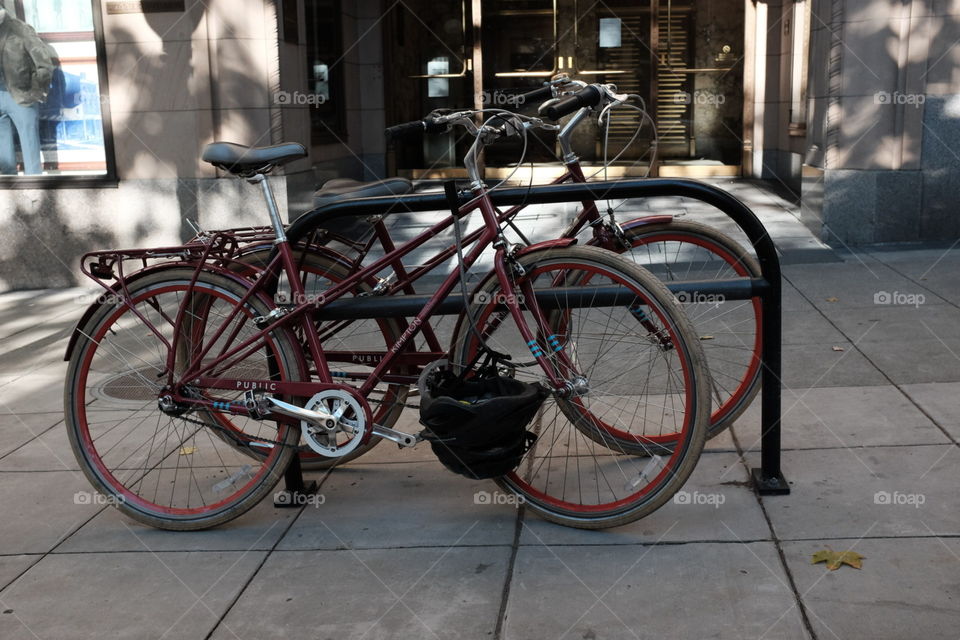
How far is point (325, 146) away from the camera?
37.2 ft

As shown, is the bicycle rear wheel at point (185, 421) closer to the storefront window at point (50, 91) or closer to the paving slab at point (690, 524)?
the paving slab at point (690, 524)

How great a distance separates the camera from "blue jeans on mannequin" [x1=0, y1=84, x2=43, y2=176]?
9.38 m

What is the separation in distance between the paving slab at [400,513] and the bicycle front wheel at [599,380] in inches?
7.4

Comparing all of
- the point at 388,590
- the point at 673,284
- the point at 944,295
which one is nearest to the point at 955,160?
the point at 944,295

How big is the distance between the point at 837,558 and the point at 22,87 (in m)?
8.35

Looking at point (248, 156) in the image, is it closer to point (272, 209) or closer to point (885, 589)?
point (272, 209)

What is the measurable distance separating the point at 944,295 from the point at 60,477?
547 centimetres

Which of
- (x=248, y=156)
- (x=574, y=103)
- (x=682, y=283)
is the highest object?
(x=574, y=103)

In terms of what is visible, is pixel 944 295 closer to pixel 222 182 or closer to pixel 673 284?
pixel 673 284

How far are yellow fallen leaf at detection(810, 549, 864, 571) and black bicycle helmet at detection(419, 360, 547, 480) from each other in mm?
1017

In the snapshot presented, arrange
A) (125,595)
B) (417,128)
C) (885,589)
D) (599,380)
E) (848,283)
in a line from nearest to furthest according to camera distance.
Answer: (885,589) < (125,595) < (417,128) < (599,380) < (848,283)

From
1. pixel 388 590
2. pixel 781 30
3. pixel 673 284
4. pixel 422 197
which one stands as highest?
pixel 781 30

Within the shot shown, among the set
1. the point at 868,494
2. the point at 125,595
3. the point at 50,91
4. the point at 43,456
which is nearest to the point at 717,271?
the point at 868,494

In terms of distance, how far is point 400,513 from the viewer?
13.1 ft
